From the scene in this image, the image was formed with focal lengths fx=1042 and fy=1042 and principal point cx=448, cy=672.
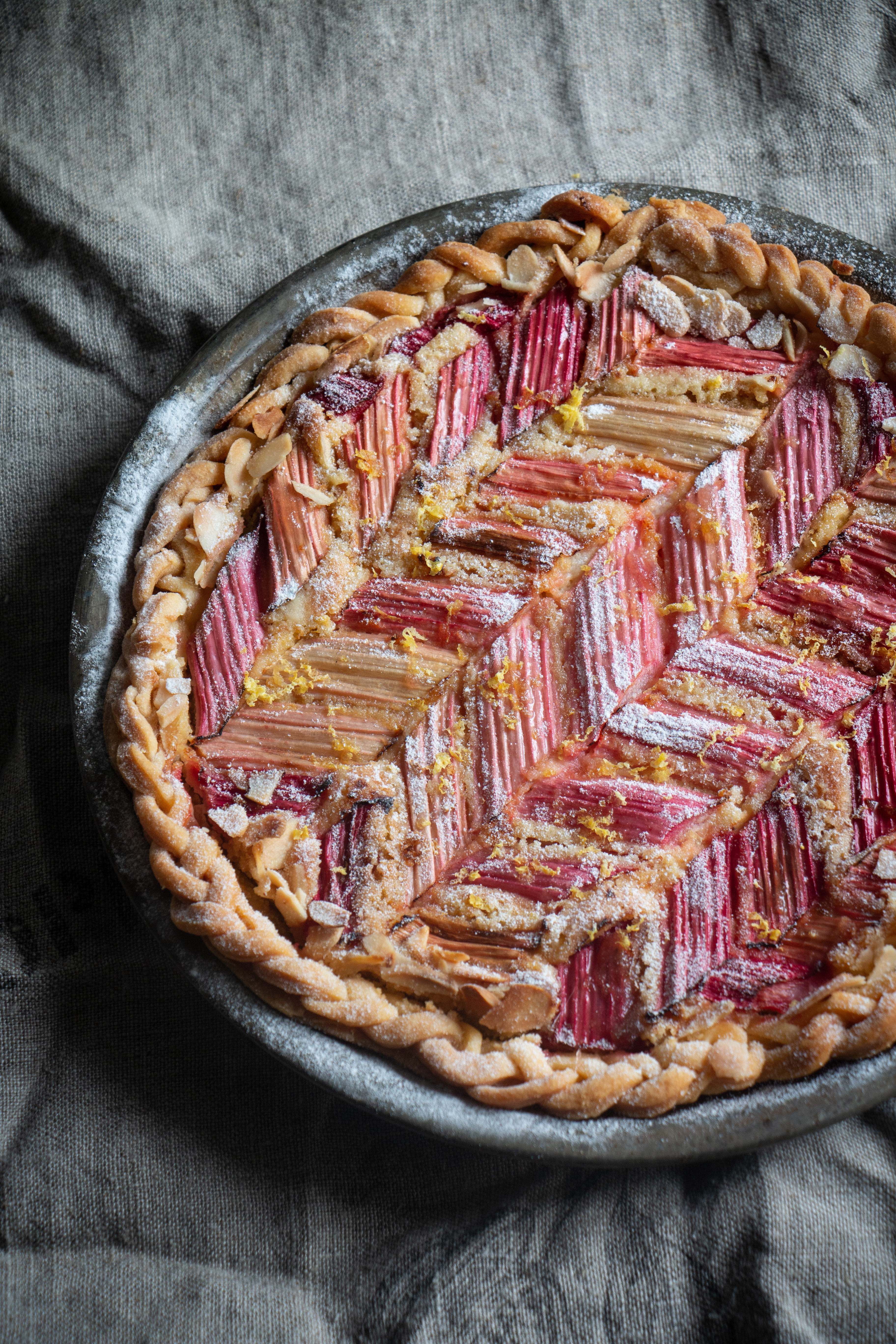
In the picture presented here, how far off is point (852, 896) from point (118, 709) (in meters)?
1.41

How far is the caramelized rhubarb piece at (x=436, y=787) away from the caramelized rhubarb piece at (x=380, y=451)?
40 cm

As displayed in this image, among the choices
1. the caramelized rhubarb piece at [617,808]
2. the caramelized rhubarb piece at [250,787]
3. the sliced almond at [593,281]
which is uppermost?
the sliced almond at [593,281]

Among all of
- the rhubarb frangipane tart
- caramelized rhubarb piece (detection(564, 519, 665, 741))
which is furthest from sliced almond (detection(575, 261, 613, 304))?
caramelized rhubarb piece (detection(564, 519, 665, 741))

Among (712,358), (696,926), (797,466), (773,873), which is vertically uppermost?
(712,358)

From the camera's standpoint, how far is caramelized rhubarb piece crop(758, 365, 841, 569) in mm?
2088

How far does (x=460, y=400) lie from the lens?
2.16 meters

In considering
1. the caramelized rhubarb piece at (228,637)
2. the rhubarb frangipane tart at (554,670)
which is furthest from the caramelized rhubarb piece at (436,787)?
the caramelized rhubarb piece at (228,637)

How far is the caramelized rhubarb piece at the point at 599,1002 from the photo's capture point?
1.88 metres

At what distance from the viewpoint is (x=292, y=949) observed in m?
1.91

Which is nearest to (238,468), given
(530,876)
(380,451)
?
(380,451)

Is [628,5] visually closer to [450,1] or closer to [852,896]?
[450,1]

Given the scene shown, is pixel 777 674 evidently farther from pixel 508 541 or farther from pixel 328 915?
pixel 328 915

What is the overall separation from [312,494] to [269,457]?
0.39ft

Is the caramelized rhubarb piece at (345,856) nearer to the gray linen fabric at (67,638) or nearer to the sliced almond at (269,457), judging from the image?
the gray linen fabric at (67,638)
